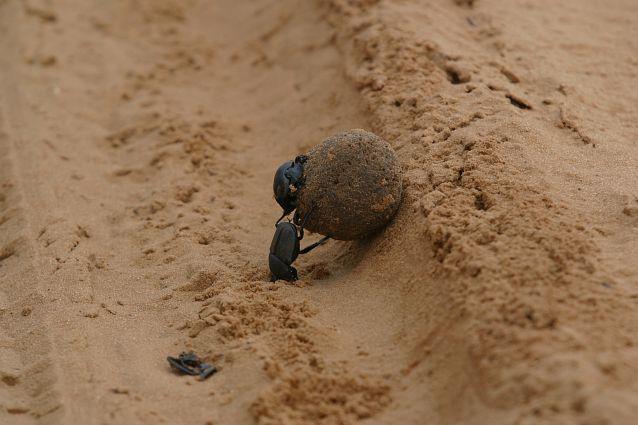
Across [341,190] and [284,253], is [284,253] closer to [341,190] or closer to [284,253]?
[284,253]

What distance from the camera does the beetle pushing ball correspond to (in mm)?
4270

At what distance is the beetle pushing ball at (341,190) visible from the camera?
427 centimetres

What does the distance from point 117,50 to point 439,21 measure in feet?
13.3

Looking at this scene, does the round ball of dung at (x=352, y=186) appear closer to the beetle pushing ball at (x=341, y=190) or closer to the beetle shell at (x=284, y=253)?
the beetle pushing ball at (x=341, y=190)

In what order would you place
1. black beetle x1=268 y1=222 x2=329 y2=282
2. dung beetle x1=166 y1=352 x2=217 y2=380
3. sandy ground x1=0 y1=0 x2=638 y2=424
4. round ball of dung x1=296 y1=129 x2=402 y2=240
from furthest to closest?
black beetle x1=268 y1=222 x2=329 y2=282
round ball of dung x1=296 y1=129 x2=402 y2=240
dung beetle x1=166 y1=352 x2=217 y2=380
sandy ground x1=0 y1=0 x2=638 y2=424

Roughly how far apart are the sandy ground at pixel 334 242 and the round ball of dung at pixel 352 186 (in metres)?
0.19

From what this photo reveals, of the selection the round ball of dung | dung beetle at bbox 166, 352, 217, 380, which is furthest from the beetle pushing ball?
dung beetle at bbox 166, 352, 217, 380

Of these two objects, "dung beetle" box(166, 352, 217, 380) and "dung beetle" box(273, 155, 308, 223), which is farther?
"dung beetle" box(273, 155, 308, 223)

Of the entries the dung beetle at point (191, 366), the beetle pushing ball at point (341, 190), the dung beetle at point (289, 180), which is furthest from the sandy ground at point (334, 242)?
the dung beetle at point (289, 180)

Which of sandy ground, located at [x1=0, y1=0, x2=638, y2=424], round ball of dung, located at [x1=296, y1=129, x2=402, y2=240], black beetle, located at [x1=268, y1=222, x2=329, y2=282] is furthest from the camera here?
black beetle, located at [x1=268, y1=222, x2=329, y2=282]

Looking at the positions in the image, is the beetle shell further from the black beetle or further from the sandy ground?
the sandy ground

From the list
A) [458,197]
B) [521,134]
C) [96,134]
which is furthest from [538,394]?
[96,134]

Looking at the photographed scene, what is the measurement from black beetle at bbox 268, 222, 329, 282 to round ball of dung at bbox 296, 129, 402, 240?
0.58 ft

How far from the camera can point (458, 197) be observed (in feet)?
13.7
